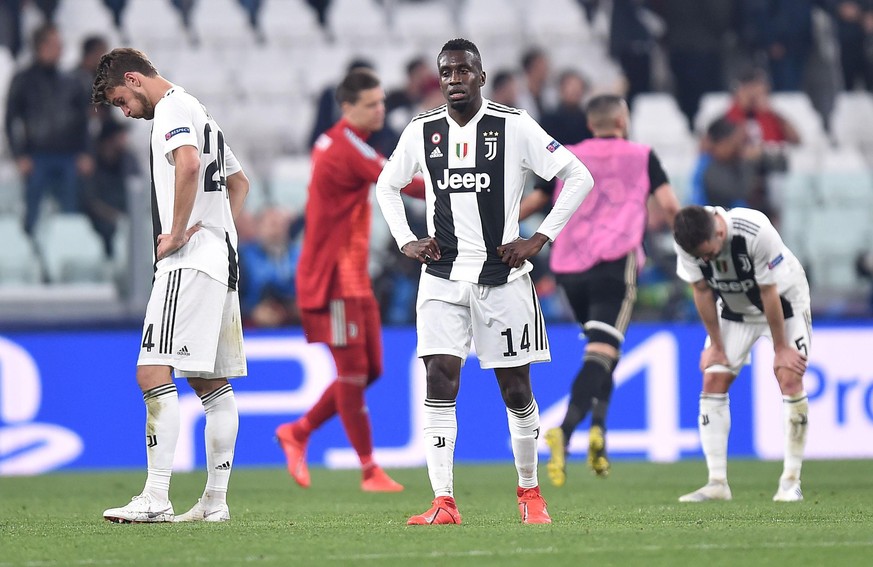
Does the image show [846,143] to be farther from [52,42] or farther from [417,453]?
[52,42]

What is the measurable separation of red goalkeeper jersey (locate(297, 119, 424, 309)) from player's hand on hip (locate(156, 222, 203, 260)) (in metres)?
2.68

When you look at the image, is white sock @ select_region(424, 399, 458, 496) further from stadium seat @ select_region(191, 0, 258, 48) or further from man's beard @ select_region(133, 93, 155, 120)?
stadium seat @ select_region(191, 0, 258, 48)

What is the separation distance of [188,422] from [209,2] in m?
5.08

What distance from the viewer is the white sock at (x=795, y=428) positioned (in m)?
7.18

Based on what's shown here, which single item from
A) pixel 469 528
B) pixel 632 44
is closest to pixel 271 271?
pixel 632 44

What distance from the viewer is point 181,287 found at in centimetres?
582

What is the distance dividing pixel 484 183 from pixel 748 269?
1864 millimetres

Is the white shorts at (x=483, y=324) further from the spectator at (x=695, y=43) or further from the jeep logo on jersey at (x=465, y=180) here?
the spectator at (x=695, y=43)

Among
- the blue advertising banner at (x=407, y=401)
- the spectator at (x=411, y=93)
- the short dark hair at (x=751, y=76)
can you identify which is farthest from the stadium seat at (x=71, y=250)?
the short dark hair at (x=751, y=76)

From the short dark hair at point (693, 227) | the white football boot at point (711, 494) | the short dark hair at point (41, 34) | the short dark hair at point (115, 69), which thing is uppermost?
the short dark hair at point (41, 34)

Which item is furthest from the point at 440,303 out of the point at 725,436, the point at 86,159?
the point at 86,159

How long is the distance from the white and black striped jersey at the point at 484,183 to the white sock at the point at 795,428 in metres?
2.08

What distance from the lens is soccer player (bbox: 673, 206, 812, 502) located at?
6910mm

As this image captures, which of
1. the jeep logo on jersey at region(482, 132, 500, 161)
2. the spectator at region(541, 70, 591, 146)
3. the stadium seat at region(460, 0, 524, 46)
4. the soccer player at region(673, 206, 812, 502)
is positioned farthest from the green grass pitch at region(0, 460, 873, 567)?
the stadium seat at region(460, 0, 524, 46)
